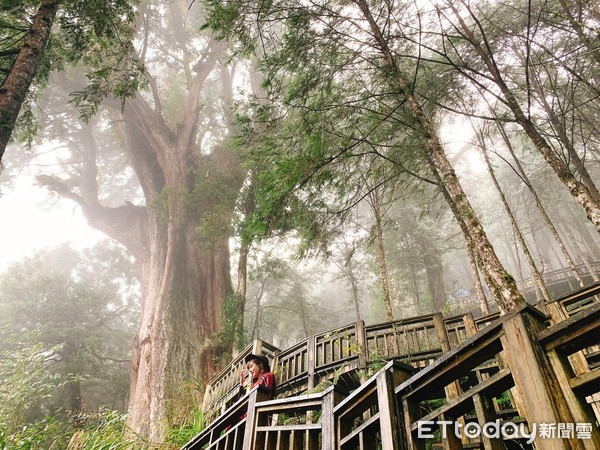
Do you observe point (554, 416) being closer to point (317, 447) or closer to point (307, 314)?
point (317, 447)

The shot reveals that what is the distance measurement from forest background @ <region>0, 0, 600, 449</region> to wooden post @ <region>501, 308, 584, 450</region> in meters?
3.04

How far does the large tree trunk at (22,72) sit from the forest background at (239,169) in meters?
0.04

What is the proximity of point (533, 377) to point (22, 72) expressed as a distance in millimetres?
5464

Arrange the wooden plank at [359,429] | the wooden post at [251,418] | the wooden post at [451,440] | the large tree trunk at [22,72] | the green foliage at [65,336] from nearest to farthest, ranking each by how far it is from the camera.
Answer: the wooden post at [451,440] → the wooden plank at [359,429] → the wooden post at [251,418] → the large tree trunk at [22,72] → the green foliage at [65,336]

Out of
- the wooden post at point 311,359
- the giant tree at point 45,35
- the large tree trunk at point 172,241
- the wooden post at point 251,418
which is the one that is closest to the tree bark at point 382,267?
the wooden post at point 311,359

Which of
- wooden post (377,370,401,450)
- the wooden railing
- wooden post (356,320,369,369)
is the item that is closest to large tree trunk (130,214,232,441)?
the wooden railing

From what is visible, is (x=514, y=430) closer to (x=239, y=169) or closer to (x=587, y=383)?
(x=587, y=383)

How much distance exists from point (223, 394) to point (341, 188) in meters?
5.19

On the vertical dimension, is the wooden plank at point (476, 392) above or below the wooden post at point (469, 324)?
below

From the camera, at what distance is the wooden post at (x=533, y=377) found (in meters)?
1.14

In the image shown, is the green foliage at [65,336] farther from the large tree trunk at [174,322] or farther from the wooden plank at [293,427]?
the wooden plank at [293,427]

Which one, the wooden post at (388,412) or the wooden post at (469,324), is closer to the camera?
the wooden post at (388,412)

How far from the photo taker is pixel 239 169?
13.0m

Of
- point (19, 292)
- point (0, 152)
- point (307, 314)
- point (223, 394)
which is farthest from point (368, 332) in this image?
point (19, 292)
